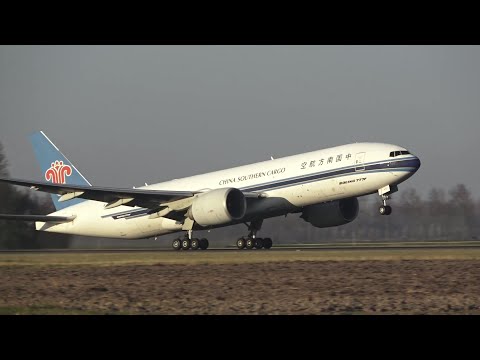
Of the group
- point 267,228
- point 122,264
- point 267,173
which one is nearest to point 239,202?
point 267,173

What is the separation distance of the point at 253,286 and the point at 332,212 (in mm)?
21457

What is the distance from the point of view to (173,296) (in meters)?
21.1

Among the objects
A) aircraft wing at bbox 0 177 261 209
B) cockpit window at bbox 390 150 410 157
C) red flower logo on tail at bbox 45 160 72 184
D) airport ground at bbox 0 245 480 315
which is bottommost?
airport ground at bbox 0 245 480 315

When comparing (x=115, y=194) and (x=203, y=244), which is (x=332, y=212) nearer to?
(x=203, y=244)

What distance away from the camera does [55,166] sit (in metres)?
50.2

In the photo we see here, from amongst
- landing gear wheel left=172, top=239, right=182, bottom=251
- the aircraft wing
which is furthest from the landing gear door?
landing gear wheel left=172, top=239, right=182, bottom=251

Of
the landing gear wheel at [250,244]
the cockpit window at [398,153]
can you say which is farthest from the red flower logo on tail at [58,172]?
the cockpit window at [398,153]

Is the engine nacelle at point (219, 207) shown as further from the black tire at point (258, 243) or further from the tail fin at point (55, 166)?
the tail fin at point (55, 166)

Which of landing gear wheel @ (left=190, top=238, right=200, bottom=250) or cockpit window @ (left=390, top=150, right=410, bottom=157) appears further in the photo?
landing gear wheel @ (left=190, top=238, right=200, bottom=250)

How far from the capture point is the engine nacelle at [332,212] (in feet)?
142

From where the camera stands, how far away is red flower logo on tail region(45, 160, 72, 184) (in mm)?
49656

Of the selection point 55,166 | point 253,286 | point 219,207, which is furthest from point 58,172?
point 253,286

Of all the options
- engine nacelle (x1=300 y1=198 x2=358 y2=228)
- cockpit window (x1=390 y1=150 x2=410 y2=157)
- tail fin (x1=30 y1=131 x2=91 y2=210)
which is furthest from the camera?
tail fin (x1=30 y1=131 x2=91 y2=210)

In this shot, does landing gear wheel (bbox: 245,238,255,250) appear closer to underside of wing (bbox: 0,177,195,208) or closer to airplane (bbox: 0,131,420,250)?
airplane (bbox: 0,131,420,250)
